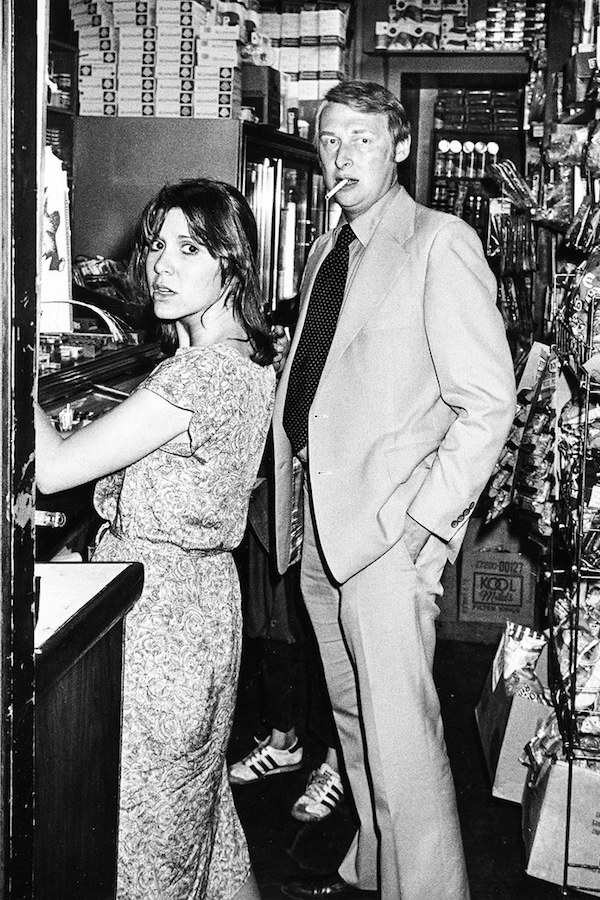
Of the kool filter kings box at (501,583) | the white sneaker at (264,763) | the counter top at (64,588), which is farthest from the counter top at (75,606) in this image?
the kool filter kings box at (501,583)

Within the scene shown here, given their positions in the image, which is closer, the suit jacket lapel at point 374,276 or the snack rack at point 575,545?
the suit jacket lapel at point 374,276

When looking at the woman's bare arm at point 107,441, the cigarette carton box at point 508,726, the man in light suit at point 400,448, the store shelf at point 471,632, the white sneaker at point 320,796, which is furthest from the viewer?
the store shelf at point 471,632

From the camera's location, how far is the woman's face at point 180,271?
192cm

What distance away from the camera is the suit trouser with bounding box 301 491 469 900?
2289 millimetres

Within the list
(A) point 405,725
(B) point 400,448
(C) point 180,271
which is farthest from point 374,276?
(A) point 405,725

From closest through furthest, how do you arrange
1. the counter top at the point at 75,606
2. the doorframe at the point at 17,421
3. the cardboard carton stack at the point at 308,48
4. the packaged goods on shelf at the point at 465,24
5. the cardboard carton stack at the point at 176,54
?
the doorframe at the point at 17,421
the counter top at the point at 75,606
the cardboard carton stack at the point at 176,54
the cardboard carton stack at the point at 308,48
the packaged goods on shelf at the point at 465,24

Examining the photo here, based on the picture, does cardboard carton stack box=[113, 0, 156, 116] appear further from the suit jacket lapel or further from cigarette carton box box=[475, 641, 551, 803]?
cigarette carton box box=[475, 641, 551, 803]

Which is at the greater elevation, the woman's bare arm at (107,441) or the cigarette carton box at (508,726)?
the woman's bare arm at (107,441)

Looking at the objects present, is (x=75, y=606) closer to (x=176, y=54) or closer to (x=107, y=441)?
(x=107, y=441)

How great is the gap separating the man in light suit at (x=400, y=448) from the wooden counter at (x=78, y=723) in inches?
31.7

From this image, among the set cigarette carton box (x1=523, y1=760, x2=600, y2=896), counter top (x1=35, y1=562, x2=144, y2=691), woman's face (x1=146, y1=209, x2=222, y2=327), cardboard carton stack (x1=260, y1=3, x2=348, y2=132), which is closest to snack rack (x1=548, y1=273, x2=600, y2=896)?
cigarette carton box (x1=523, y1=760, x2=600, y2=896)

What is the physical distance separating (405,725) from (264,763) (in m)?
1.07

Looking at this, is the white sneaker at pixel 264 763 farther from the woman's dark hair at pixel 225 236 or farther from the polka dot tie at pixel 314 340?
the woman's dark hair at pixel 225 236

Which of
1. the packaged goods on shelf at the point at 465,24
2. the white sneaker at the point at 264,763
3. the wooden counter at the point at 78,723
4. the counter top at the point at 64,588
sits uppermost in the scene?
the packaged goods on shelf at the point at 465,24
